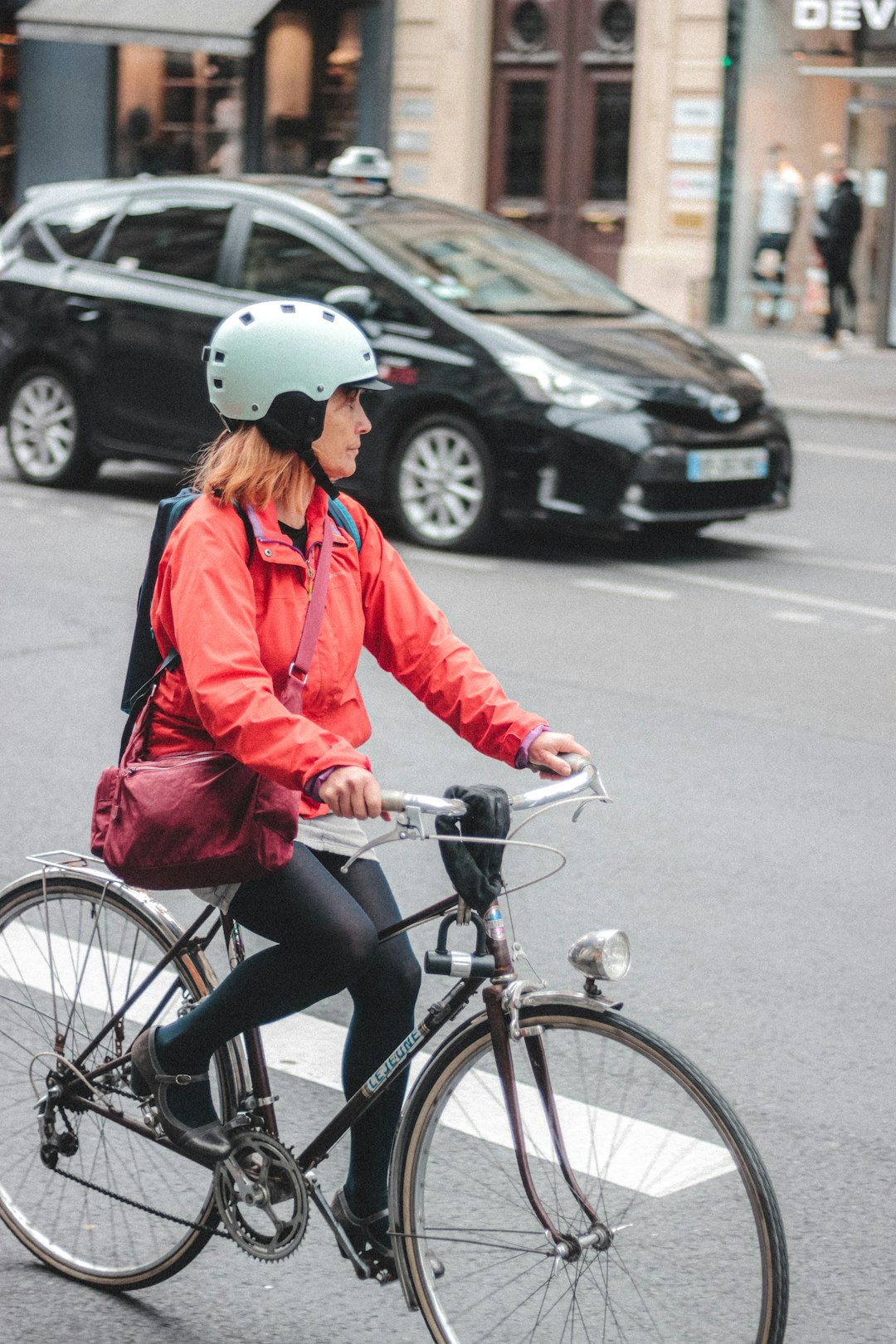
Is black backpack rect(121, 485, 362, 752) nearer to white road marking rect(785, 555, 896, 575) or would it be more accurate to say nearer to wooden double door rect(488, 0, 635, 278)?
white road marking rect(785, 555, 896, 575)

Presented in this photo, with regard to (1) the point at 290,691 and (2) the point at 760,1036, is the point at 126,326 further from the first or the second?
(1) the point at 290,691

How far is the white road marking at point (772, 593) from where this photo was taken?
30.0 feet

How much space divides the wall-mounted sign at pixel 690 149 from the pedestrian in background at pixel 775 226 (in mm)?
678

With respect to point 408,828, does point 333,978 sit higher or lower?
lower

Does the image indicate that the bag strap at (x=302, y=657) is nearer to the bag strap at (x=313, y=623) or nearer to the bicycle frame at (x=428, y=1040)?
the bag strap at (x=313, y=623)

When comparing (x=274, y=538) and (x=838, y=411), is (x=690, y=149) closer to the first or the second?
(x=838, y=411)

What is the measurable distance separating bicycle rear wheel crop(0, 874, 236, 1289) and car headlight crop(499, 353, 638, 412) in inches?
268

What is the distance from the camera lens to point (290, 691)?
9.70 feet

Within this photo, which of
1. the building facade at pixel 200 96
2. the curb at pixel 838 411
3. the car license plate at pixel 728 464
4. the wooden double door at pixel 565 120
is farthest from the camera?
the building facade at pixel 200 96

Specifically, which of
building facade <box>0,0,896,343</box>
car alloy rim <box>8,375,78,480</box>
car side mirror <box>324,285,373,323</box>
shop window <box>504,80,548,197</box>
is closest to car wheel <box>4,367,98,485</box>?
car alloy rim <box>8,375,78,480</box>

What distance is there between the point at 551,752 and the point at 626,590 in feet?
21.9

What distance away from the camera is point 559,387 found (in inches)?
394

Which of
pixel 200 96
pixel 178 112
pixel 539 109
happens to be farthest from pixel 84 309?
pixel 178 112

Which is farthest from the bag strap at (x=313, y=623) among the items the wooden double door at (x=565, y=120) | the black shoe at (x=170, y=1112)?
the wooden double door at (x=565, y=120)
